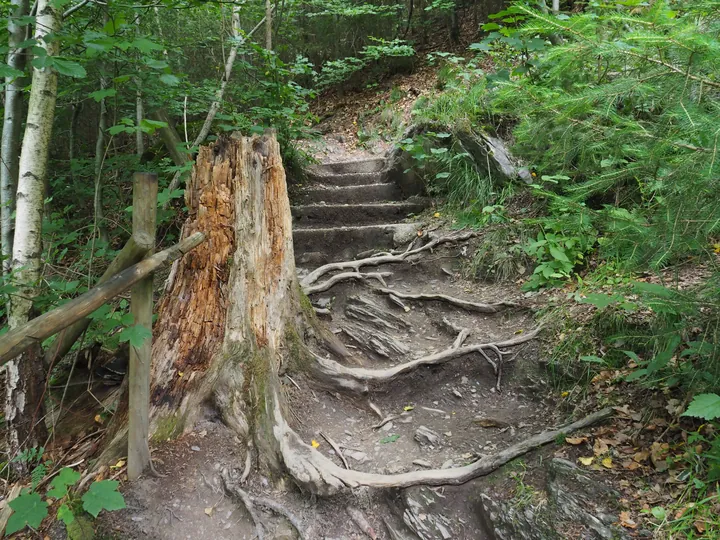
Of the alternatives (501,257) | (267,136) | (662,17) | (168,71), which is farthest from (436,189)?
(662,17)

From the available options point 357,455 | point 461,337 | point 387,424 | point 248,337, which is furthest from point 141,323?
point 461,337

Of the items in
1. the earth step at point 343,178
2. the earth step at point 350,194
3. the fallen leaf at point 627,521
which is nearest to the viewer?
Answer: the fallen leaf at point 627,521

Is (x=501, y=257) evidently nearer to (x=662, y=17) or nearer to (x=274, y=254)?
(x=274, y=254)

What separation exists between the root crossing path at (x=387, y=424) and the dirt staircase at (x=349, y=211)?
37cm

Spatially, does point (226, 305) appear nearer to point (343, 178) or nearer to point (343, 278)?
point (343, 278)

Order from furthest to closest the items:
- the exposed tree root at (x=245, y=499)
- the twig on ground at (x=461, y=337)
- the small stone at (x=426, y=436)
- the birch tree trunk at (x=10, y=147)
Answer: the twig on ground at (x=461, y=337) < the small stone at (x=426, y=436) < the birch tree trunk at (x=10, y=147) < the exposed tree root at (x=245, y=499)

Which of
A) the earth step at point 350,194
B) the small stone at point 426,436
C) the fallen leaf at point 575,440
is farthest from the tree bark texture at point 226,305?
the earth step at point 350,194

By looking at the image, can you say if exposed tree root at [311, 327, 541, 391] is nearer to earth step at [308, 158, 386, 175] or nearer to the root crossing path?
the root crossing path

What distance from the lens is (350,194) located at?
7199mm

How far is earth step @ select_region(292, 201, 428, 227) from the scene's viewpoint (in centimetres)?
657

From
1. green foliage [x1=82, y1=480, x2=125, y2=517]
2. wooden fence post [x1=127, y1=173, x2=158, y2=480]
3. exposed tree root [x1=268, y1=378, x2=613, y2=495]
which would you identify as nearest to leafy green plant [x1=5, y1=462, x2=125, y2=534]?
green foliage [x1=82, y1=480, x2=125, y2=517]

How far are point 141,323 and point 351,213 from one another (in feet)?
15.7

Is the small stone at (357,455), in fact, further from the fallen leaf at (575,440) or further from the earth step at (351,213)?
the earth step at (351,213)

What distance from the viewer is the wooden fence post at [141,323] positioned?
6.77 ft
